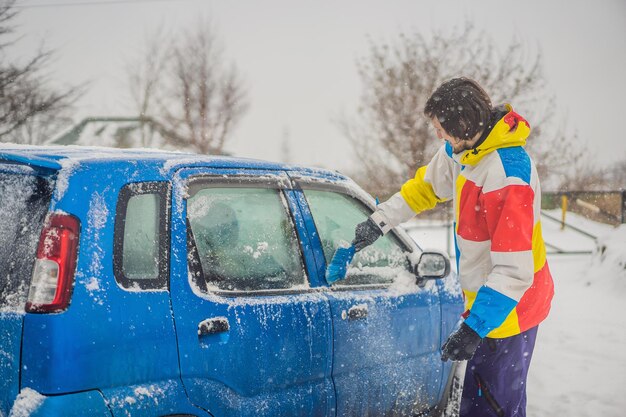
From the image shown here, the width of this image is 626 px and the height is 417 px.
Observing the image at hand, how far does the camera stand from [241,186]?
2.41 m

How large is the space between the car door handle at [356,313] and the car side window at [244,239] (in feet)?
0.90

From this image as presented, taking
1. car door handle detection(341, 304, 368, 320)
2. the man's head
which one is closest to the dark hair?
the man's head

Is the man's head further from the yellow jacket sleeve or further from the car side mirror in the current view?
the car side mirror

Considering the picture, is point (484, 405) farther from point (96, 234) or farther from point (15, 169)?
point (15, 169)

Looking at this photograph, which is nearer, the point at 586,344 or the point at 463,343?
the point at 463,343

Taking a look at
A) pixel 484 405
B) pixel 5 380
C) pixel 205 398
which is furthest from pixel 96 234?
pixel 484 405

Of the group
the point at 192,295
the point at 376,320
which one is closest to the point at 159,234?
the point at 192,295

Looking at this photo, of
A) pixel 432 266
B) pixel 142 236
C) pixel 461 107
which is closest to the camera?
pixel 142 236

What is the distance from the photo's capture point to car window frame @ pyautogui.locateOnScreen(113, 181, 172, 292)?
6.20 feet

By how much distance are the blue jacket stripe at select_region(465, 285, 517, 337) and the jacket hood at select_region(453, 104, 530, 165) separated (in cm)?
59

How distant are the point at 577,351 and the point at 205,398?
16.3 feet

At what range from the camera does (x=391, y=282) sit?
115 inches

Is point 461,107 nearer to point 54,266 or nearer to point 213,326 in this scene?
point 213,326

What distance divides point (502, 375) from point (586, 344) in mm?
4294
